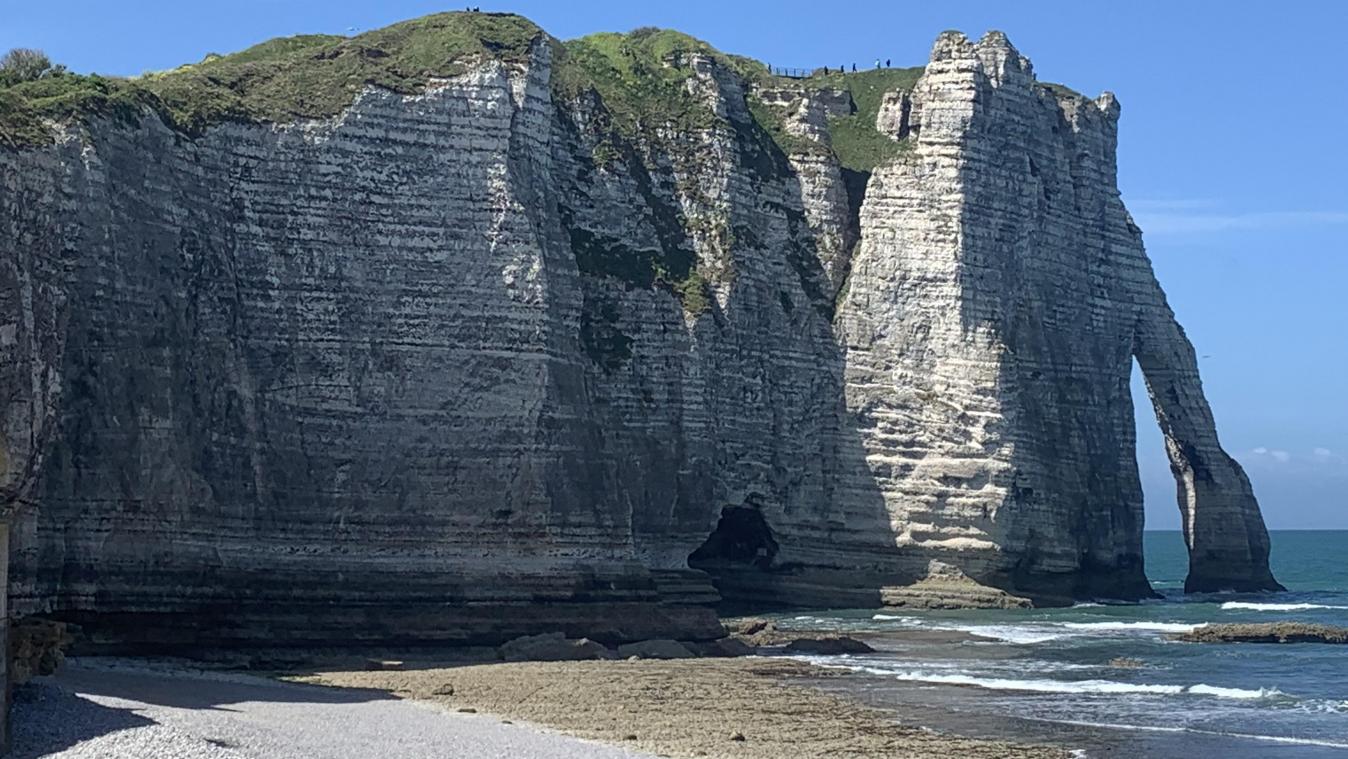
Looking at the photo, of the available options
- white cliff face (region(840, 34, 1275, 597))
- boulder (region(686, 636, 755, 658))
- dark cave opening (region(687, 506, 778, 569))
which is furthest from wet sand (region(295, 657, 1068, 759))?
white cliff face (region(840, 34, 1275, 597))

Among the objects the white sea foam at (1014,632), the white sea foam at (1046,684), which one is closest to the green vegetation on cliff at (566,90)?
the white sea foam at (1014,632)

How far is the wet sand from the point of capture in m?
29.1

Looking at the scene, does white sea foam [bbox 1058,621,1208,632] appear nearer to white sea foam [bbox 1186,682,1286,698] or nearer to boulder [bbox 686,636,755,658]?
boulder [bbox 686,636,755,658]

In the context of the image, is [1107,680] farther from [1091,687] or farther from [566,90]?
[566,90]

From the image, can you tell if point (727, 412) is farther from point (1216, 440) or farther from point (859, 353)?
point (1216, 440)

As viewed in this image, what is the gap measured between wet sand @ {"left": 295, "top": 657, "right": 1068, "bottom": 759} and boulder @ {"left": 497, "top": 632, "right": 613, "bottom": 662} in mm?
762

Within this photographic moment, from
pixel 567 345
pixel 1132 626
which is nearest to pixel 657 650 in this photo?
pixel 567 345

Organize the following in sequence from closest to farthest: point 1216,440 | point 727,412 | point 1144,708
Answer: point 1144,708 < point 727,412 < point 1216,440

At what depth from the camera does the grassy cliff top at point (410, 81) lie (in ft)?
135

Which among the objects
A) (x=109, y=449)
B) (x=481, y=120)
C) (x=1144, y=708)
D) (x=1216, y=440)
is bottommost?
(x=1144, y=708)

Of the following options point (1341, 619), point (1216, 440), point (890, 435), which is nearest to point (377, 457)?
point (890, 435)

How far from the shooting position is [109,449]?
38375 mm

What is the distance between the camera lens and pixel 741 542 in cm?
6153

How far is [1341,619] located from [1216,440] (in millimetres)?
12265
